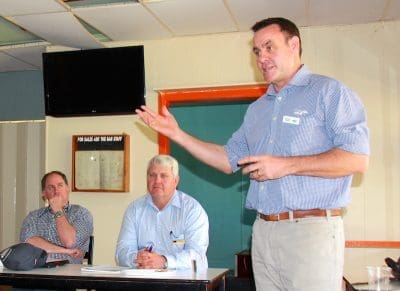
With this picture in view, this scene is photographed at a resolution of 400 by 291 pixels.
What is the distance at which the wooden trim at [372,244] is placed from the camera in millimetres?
4016

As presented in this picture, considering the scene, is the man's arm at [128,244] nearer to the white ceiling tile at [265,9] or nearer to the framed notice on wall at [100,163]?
the framed notice on wall at [100,163]

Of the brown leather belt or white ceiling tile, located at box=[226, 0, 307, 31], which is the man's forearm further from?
white ceiling tile, located at box=[226, 0, 307, 31]

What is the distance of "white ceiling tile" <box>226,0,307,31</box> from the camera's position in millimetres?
3750

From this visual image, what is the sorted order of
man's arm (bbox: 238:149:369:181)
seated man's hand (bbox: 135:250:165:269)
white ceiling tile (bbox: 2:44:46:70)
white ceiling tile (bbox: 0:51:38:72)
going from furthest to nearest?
white ceiling tile (bbox: 0:51:38:72) < white ceiling tile (bbox: 2:44:46:70) < seated man's hand (bbox: 135:250:165:269) < man's arm (bbox: 238:149:369:181)

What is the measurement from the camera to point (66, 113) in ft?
15.3

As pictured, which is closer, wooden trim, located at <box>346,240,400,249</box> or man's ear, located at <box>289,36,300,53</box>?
man's ear, located at <box>289,36,300,53</box>

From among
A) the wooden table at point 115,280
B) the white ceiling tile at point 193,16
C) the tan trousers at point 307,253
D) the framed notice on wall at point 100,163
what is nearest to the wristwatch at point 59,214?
the wooden table at point 115,280

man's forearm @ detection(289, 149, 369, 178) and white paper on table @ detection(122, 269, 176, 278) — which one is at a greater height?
man's forearm @ detection(289, 149, 369, 178)

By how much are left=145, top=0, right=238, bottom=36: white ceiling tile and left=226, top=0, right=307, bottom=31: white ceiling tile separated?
0.09 meters

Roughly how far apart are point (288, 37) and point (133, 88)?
2718 millimetres

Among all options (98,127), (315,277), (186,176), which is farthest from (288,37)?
(186,176)

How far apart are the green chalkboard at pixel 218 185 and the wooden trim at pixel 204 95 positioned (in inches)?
46.1

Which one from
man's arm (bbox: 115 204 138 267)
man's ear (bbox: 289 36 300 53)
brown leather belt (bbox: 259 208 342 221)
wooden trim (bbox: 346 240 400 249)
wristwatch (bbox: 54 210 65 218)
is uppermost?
man's ear (bbox: 289 36 300 53)

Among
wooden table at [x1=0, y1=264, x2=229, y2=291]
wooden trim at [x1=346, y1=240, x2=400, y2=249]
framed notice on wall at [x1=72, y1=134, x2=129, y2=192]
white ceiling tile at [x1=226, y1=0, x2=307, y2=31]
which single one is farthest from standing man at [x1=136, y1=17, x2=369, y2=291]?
framed notice on wall at [x1=72, y1=134, x2=129, y2=192]
